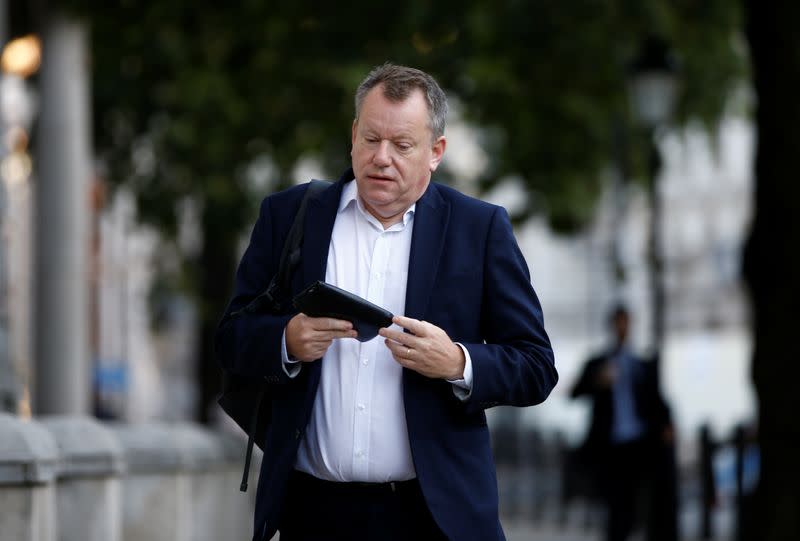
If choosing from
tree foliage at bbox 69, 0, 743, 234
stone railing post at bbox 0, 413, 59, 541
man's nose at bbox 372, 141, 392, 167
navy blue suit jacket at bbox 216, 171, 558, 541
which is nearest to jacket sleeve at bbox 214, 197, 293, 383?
navy blue suit jacket at bbox 216, 171, 558, 541

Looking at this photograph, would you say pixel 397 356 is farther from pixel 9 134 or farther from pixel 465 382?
pixel 9 134

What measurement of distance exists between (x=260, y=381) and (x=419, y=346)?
49 centimetres

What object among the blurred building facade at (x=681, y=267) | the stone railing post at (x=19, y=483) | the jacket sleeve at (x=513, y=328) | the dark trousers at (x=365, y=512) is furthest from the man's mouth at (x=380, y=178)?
the blurred building facade at (x=681, y=267)

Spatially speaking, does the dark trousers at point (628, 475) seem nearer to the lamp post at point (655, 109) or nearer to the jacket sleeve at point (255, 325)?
the lamp post at point (655, 109)

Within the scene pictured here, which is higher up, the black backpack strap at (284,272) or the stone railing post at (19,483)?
the black backpack strap at (284,272)

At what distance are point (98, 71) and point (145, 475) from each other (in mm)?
10519

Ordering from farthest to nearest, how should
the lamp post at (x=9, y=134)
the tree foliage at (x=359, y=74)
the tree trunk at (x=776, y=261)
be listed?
the tree foliage at (x=359, y=74) < the tree trunk at (x=776, y=261) < the lamp post at (x=9, y=134)

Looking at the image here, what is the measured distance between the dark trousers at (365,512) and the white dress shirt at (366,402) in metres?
0.03

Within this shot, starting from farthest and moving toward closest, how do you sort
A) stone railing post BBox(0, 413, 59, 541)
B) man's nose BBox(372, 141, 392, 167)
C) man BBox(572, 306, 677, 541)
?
man BBox(572, 306, 677, 541) < stone railing post BBox(0, 413, 59, 541) < man's nose BBox(372, 141, 392, 167)

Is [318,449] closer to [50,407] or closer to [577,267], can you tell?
[50,407]

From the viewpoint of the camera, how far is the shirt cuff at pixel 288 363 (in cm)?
422

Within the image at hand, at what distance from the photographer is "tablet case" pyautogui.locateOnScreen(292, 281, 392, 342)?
13.4 ft

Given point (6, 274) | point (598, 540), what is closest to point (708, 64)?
point (598, 540)

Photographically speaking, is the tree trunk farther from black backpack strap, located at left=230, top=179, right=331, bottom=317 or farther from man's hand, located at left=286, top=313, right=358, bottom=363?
man's hand, located at left=286, top=313, right=358, bottom=363
